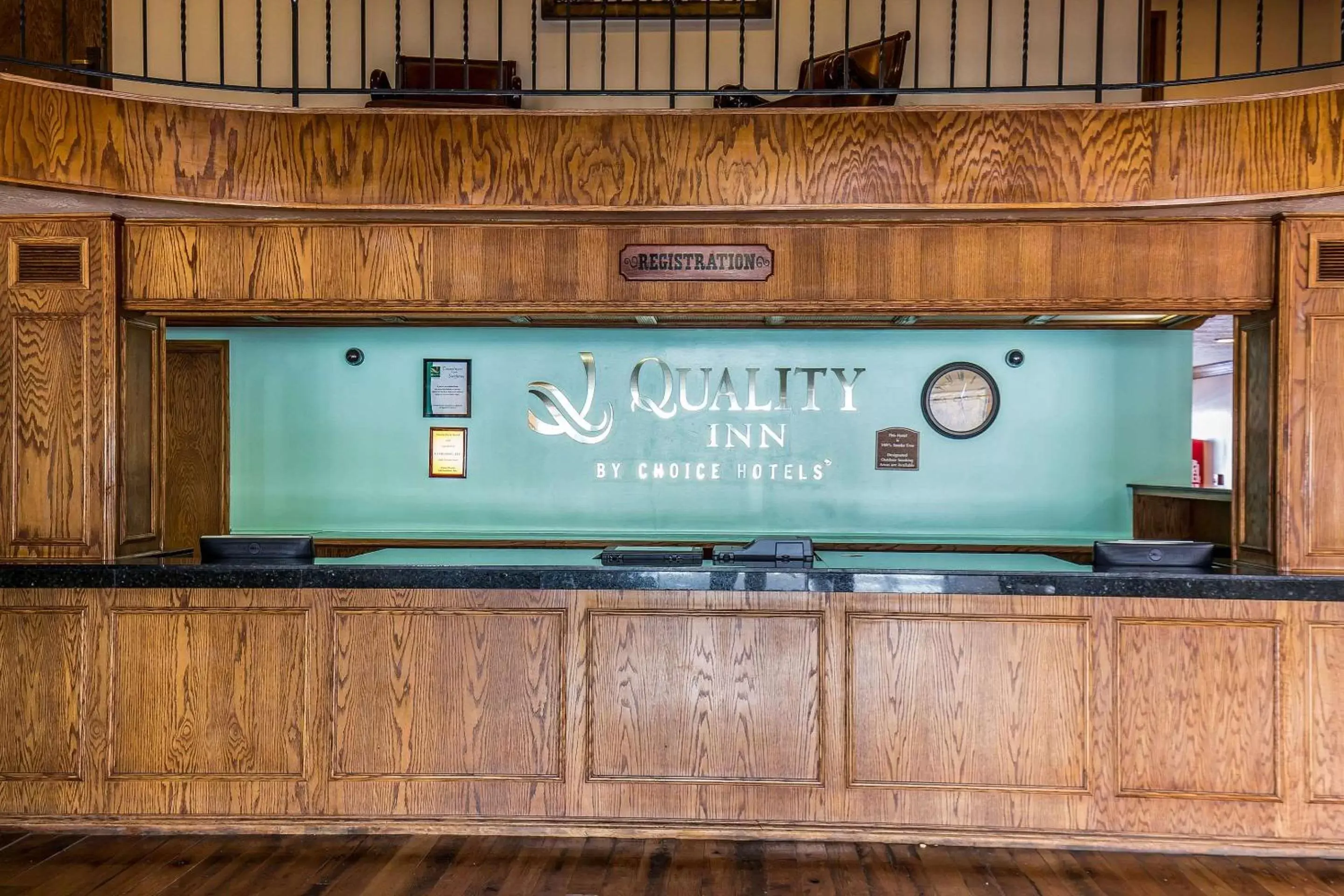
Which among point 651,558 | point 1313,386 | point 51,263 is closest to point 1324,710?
point 1313,386

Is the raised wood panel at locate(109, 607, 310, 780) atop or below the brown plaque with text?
below

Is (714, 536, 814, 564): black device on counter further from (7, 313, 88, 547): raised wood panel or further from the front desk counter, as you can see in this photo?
(7, 313, 88, 547): raised wood panel

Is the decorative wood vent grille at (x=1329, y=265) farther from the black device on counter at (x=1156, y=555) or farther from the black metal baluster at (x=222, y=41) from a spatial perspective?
the black metal baluster at (x=222, y=41)

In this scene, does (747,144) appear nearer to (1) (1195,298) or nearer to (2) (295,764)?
(1) (1195,298)

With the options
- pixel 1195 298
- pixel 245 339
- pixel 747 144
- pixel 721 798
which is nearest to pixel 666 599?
pixel 721 798

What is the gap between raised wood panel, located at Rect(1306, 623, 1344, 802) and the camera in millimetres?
3428

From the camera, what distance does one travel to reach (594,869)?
10.7 ft

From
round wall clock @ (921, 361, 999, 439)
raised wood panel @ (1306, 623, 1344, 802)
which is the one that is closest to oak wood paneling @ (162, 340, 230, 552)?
round wall clock @ (921, 361, 999, 439)

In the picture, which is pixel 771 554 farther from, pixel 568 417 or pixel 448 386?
pixel 448 386

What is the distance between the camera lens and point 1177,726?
3.45 meters

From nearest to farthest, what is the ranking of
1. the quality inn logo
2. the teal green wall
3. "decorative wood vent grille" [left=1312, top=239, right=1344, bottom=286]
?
1. "decorative wood vent grille" [left=1312, top=239, right=1344, bottom=286]
2. the teal green wall
3. the quality inn logo

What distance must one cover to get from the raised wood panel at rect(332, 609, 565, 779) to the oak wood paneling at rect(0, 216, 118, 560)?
118 centimetres

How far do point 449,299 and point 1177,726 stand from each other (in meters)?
3.26

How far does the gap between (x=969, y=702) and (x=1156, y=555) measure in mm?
935
